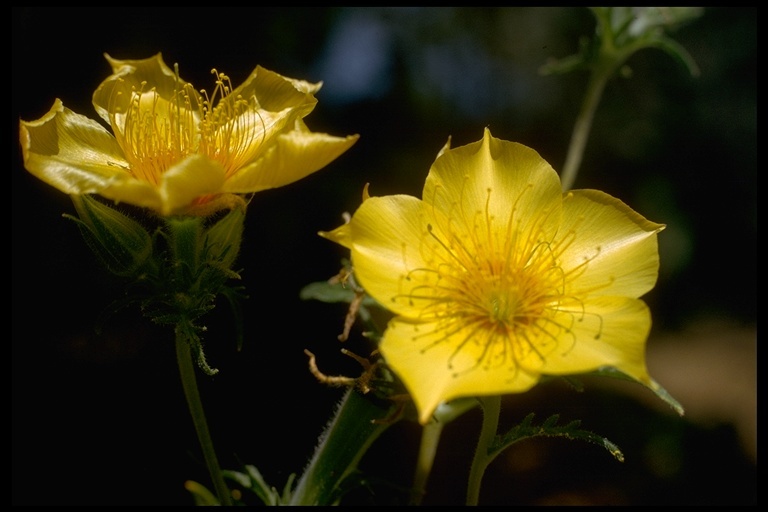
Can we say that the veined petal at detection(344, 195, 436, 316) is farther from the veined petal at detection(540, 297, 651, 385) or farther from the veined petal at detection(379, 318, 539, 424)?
the veined petal at detection(540, 297, 651, 385)

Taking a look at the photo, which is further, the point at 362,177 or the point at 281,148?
the point at 362,177

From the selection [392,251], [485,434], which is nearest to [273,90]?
[392,251]

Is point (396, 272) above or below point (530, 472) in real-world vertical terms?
above

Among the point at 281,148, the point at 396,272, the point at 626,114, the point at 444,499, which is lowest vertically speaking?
the point at 444,499

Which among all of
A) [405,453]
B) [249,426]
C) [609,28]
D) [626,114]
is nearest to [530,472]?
[405,453]

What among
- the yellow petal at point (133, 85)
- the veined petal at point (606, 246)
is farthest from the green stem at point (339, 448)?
the yellow petal at point (133, 85)

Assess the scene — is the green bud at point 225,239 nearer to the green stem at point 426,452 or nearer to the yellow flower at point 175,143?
the yellow flower at point 175,143

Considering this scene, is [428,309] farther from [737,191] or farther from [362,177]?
[737,191]
